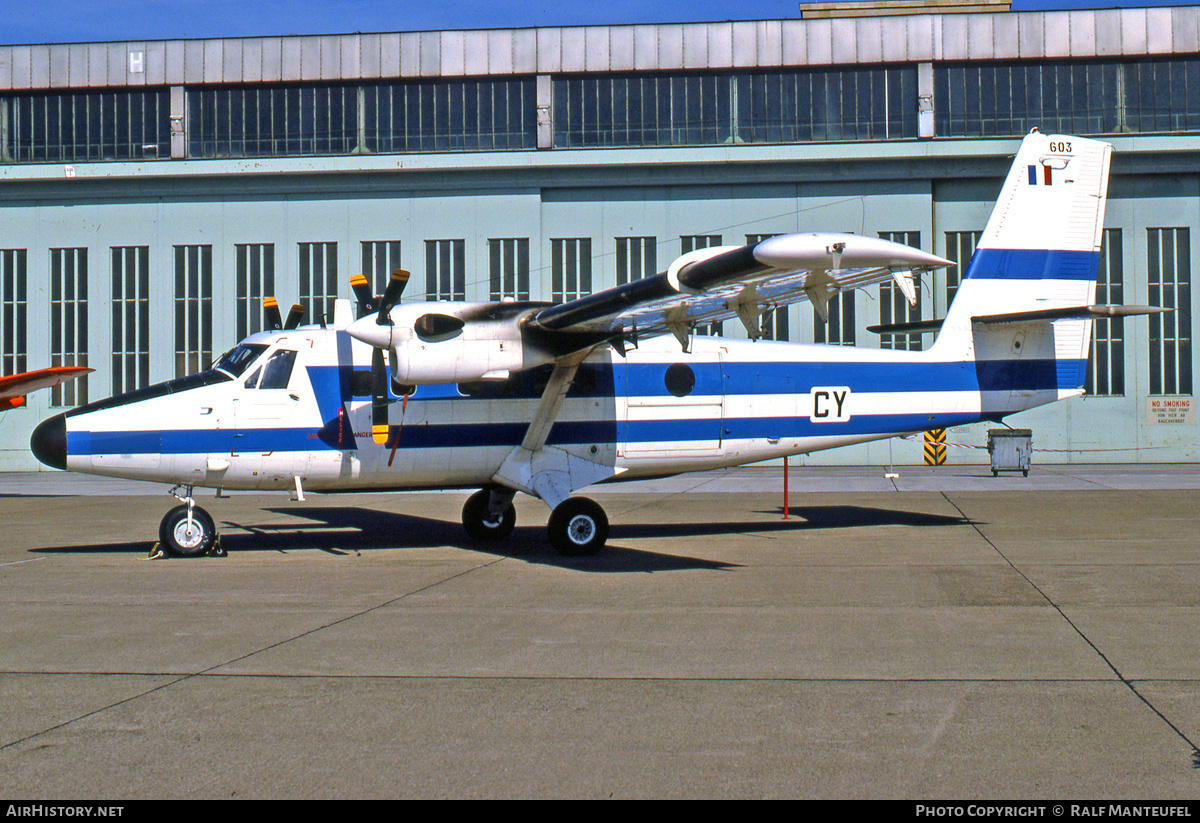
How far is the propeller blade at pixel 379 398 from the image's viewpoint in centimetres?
1274

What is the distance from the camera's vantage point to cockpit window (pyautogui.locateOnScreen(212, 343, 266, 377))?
521 inches

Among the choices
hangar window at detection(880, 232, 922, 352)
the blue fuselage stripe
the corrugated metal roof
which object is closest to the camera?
the blue fuselage stripe

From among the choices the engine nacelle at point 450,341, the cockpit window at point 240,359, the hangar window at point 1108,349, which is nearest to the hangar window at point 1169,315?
the hangar window at point 1108,349

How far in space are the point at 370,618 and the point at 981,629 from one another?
5063 millimetres

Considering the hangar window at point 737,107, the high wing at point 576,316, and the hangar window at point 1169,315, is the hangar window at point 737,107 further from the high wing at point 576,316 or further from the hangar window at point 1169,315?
the high wing at point 576,316

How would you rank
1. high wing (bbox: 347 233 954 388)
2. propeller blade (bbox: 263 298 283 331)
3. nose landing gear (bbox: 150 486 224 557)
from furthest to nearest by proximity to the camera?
1. propeller blade (bbox: 263 298 283 331)
2. nose landing gear (bbox: 150 486 224 557)
3. high wing (bbox: 347 233 954 388)

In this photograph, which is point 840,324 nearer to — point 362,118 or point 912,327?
point 912,327

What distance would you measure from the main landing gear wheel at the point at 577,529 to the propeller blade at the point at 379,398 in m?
2.38

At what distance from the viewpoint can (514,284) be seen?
33594 mm

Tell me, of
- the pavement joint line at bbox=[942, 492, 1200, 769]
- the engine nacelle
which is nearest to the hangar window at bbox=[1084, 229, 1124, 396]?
the pavement joint line at bbox=[942, 492, 1200, 769]

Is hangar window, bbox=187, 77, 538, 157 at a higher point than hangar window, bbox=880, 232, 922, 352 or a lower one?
higher

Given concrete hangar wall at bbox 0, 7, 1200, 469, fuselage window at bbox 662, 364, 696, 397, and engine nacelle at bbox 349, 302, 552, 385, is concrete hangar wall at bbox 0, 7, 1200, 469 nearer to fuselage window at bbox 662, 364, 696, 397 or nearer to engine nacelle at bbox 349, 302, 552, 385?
fuselage window at bbox 662, 364, 696, 397

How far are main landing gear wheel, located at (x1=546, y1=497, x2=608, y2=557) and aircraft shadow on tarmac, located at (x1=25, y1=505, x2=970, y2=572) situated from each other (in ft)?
0.57

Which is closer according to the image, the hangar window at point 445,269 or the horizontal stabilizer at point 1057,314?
the horizontal stabilizer at point 1057,314
